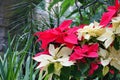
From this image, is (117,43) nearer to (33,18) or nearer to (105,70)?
(105,70)

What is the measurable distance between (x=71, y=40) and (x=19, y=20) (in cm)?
173

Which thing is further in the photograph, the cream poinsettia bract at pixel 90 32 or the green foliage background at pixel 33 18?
the green foliage background at pixel 33 18

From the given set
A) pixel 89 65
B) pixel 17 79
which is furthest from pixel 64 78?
pixel 17 79

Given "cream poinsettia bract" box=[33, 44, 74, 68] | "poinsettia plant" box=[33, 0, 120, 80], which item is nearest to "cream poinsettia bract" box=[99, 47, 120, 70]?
"poinsettia plant" box=[33, 0, 120, 80]

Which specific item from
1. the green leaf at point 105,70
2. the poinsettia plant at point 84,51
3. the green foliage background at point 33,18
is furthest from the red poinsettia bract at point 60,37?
the green foliage background at point 33,18

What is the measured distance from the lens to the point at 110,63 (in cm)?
90

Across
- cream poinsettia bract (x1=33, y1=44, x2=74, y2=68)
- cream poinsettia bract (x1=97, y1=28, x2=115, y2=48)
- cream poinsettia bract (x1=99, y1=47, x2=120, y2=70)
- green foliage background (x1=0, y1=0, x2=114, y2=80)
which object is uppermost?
cream poinsettia bract (x1=97, y1=28, x2=115, y2=48)

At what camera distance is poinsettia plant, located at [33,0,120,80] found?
34.3 inches

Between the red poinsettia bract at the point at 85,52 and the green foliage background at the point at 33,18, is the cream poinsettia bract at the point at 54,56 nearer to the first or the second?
the red poinsettia bract at the point at 85,52

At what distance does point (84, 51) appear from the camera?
0.87 meters

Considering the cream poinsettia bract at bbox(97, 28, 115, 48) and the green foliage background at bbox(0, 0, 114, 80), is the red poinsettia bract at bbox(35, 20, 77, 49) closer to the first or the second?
the cream poinsettia bract at bbox(97, 28, 115, 48)

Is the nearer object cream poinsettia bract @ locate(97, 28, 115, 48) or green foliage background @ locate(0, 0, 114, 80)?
cream poinsettia bract @ locate(97, 28, 115, 48)

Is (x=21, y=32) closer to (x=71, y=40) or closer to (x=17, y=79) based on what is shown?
(x=17, y=79)

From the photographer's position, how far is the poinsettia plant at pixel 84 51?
2.85 feet
